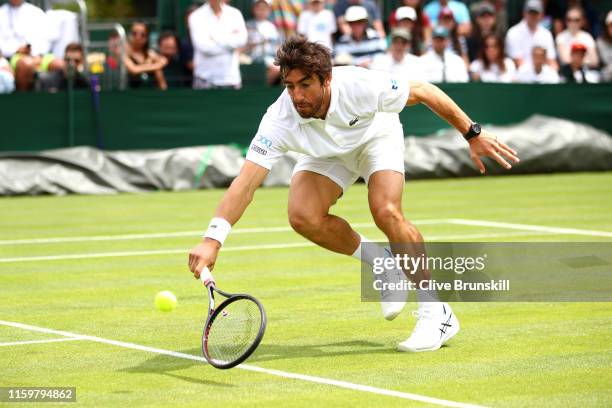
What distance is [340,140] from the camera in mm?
7094

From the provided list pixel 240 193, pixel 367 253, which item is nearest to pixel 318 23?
pixel 367 253

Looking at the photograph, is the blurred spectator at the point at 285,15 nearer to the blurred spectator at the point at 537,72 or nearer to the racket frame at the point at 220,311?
the blurred spectator at the point at 537,72

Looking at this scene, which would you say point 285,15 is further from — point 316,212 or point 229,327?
point 229,327

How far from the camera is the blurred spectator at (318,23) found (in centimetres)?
1925

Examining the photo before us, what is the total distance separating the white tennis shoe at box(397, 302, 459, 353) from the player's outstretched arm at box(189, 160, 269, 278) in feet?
4.03

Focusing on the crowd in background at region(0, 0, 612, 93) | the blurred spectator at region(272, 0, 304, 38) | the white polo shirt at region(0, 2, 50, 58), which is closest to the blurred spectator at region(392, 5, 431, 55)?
the crowd in background at region(0, 0, 612, 93)

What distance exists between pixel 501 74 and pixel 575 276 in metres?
11.2

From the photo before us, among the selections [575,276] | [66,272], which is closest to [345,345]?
[575,276]

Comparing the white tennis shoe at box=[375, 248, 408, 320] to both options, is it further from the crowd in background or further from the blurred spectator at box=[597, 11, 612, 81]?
the blurred spectator at box=[597, 11, 612, 81]

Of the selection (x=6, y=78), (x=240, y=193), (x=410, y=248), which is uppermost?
(x=240, y=193)

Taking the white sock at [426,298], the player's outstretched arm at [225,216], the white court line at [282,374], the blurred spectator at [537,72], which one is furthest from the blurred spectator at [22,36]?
the white sock at [426,298]

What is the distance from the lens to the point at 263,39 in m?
19.1

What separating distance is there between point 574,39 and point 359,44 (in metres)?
4.36

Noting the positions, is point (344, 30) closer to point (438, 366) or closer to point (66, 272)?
point (66, 272)
